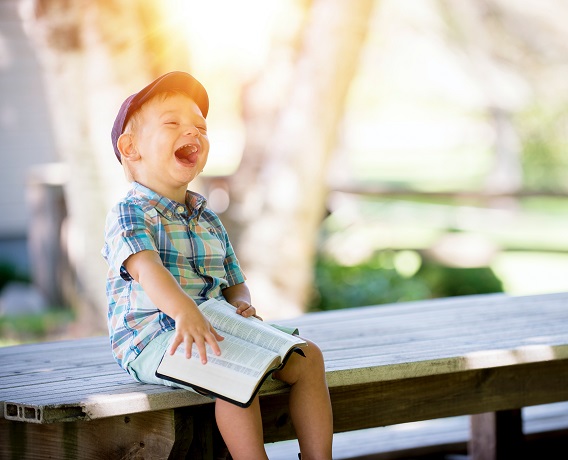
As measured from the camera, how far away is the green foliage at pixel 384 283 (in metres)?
7.89

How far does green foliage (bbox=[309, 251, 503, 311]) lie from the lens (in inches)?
311

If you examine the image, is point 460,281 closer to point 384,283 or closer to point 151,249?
point 384,283

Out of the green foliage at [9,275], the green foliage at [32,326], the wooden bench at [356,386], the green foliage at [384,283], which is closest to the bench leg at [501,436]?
the wooden bench at [356,386]

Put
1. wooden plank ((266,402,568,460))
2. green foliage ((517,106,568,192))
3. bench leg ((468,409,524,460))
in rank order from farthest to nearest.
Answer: green foliage ((517,106,568,192)) < wooden plank ((266,402,568,460)) < bench leg ((468,409,524,460))

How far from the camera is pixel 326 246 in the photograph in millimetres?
10219

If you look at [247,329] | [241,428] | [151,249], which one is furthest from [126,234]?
[241,428]

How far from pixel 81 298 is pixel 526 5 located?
894cm

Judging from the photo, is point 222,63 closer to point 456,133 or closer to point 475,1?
point 475,1

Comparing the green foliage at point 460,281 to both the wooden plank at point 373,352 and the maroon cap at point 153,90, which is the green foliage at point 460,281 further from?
the maroon cap at point 153,90

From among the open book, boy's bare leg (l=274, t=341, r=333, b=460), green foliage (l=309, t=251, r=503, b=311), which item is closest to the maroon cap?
the open book

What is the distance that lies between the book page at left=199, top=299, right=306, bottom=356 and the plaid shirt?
0.11m

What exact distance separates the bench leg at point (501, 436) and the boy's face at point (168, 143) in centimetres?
164

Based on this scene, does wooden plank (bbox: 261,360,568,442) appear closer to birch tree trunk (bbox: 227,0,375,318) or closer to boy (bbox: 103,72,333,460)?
boy (bbox: 103,72,333,460)

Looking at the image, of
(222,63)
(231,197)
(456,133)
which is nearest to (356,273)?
(231,197)
